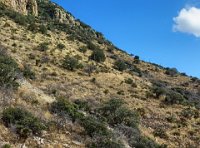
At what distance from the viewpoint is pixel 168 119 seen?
39969 mm

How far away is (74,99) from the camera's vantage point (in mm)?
37344

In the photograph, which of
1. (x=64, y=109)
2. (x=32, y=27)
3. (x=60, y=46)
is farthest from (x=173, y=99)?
(x=32, y=27)

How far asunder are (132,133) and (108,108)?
7.42 m

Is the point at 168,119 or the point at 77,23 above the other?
the point at 77,23

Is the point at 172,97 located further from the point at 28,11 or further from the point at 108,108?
the point at 28,11

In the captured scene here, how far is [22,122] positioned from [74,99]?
17083 mm

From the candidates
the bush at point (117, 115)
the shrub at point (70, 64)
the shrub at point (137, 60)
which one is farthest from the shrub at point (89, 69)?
the shrub at point (137, 60)

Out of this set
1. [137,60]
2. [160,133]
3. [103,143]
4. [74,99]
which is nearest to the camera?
[103,143]

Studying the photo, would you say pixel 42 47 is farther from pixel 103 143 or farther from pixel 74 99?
pixel 103 143

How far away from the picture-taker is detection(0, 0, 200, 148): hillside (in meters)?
21.5

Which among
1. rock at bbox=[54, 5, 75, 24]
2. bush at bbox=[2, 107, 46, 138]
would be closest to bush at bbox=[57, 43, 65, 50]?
bush at bbox=[2, 107, 46, 138]

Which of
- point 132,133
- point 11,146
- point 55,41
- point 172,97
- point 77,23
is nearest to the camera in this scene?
point 11,146

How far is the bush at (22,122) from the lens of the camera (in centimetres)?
1980

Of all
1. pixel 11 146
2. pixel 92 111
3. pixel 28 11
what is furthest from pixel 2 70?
pixel 28 11
